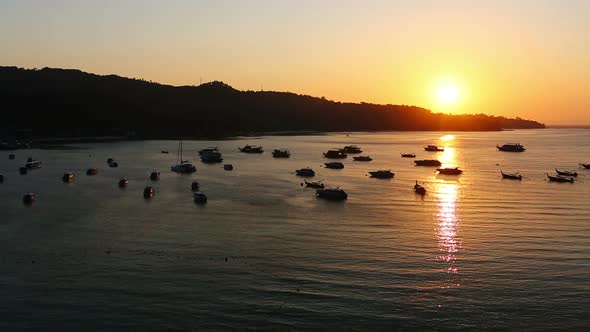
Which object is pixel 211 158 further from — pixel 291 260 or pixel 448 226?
pixel 291 260

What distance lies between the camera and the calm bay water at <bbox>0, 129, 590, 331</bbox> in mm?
34344

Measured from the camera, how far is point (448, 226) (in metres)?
61.7

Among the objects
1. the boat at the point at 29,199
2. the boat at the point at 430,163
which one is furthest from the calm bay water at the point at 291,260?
the boat at the point at 430,163

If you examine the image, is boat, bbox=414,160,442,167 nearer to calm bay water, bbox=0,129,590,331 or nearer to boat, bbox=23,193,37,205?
calm bay water, bbox=0,129,590,331

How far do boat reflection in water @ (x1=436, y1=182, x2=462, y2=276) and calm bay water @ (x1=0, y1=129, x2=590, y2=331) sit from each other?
174 mm

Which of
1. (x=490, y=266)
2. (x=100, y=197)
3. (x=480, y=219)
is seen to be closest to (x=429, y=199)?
(x=480, y=219)

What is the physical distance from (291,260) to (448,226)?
2273 centimetres

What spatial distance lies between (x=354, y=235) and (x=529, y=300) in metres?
20.8

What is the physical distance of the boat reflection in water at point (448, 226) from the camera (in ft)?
157

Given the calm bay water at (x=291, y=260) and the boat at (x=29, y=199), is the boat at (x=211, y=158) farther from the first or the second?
the boat at (x=29, y=199)

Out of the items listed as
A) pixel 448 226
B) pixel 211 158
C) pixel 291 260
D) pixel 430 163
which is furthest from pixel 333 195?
pixel 211 158

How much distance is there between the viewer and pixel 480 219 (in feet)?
220

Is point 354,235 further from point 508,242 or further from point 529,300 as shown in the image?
point 529,300

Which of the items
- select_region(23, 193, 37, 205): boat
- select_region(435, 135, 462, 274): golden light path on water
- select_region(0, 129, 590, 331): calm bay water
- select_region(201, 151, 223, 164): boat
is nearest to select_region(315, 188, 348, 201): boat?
select_region(0, 129, 590, 331): calm bay water
